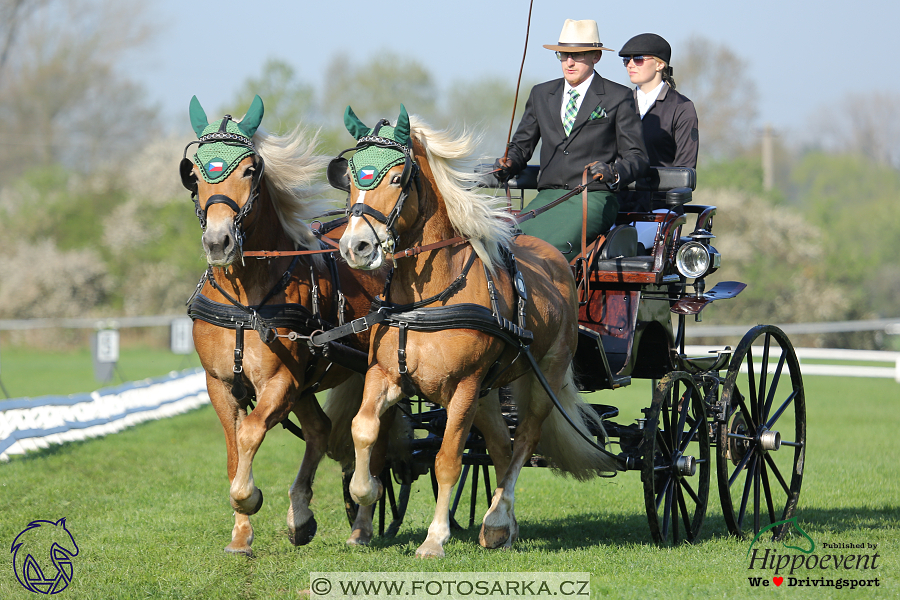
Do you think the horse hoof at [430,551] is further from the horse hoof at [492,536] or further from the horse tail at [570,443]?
the horse tail at [570,443]

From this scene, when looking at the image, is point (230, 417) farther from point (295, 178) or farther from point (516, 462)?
point (516, 462)

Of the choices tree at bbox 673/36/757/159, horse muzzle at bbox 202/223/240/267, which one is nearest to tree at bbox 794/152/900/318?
tree at bbox 673/36/757/159

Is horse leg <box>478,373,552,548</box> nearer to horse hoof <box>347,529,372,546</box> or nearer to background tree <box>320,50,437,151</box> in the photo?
horse hoof <box>347,529,372,546</box>

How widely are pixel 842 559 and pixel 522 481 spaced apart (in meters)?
4.18

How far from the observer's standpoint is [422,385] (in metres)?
4.68

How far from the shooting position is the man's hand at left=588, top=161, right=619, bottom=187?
18.6ft

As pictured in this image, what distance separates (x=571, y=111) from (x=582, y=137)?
0.60ft

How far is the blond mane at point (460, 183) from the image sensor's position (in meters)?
4.80

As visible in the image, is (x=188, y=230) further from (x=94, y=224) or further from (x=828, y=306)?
(x=828, y=306)

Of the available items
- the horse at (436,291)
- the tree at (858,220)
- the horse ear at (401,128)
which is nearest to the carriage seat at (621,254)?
the horse at (436,291)

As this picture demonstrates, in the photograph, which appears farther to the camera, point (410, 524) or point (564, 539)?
point (410, 524)

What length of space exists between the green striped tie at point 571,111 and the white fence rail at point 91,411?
6119 mm

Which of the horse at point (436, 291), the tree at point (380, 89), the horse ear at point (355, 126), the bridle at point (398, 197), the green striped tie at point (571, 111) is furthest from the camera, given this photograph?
the tree at point (380, 89)

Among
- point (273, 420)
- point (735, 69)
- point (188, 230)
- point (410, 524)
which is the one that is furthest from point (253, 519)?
point (735, 69)
